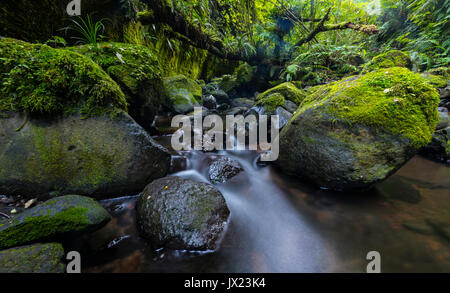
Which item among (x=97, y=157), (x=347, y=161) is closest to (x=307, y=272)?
(x=347, y=161)

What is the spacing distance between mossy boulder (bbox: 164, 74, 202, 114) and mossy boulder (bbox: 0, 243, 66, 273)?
4.93m

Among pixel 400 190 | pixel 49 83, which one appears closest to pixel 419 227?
pixel 400 190

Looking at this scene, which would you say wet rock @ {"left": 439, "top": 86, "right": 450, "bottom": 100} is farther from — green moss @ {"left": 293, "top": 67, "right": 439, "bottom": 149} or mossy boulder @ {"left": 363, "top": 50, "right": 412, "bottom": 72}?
green moss @ {"left": 293, "top": 67, "right": 439, "bottom": 149}

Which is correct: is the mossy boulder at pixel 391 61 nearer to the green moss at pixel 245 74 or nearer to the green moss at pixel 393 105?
the green moss at pixel 393 105

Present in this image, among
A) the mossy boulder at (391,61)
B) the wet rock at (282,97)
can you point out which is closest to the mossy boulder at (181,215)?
the wet rock at (282,97)

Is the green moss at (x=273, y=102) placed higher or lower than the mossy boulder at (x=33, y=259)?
higher

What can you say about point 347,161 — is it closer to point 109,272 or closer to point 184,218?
point 184,218

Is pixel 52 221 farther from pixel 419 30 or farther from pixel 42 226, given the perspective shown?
pixel 419 30

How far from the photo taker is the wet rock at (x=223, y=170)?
9.92 feet

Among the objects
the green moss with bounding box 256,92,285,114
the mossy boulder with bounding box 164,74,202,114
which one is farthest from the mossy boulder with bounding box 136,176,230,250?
the mossy boulder with bounding box 164,74,202,114

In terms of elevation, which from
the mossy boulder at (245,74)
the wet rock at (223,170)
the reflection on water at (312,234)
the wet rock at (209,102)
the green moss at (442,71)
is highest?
the mossy boulder at (245,74)

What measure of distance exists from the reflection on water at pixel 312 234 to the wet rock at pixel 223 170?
353 millimetres

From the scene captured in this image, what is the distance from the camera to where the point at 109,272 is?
1.51 metres

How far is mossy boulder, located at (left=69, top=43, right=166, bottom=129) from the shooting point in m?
3.18
